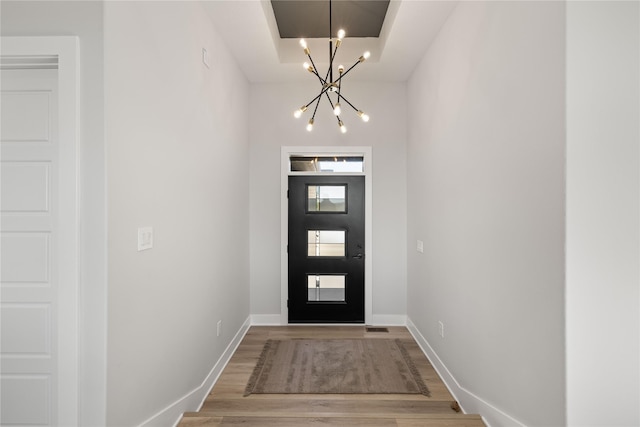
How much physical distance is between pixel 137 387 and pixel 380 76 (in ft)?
12.3

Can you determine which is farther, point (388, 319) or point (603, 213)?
point (388, 319)

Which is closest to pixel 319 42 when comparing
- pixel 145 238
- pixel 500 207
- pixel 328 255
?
pixel 328 255

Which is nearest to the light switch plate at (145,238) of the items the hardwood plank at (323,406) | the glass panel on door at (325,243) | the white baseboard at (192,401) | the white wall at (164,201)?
the white wall at (164,201)

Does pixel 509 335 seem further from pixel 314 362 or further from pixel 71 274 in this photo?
pixel 71 274

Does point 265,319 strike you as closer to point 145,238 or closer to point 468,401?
point 468,401

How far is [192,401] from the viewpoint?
240 centimetres

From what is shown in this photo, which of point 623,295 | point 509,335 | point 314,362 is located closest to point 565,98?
point 623,295

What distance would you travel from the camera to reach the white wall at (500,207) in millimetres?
1538

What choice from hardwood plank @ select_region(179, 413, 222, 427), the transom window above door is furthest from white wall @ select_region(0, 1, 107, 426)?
the transom window above door

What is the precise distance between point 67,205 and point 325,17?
2920mm

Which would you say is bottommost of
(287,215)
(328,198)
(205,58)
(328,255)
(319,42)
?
(328,255)

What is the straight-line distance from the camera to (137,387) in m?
1.78

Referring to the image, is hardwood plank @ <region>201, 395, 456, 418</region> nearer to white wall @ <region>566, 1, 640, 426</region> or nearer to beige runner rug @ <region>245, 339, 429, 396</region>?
beige runner rug @ <region>245, 339, 429, 396</region>

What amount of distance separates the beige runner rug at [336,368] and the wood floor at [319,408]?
0.25 ft
